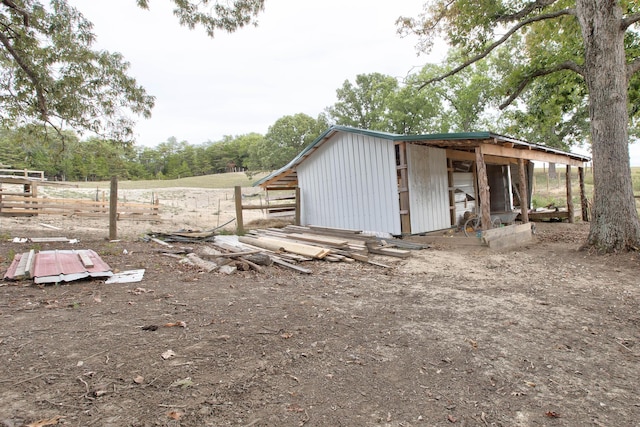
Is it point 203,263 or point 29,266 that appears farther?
point 203,263

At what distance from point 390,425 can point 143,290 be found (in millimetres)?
4240

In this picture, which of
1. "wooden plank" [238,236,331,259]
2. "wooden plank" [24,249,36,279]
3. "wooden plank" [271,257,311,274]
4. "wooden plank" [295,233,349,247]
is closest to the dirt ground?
"wooden plank" [24,249,36,279]

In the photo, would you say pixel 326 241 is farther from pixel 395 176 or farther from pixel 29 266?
pixel 29 266

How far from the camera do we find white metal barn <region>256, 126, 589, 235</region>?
413 inches

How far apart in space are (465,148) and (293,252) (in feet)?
27.1

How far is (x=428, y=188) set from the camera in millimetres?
11227

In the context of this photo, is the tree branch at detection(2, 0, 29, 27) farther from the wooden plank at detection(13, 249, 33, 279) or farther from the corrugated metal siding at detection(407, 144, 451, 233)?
the corrugated metal siding at detection(407, 144, 451, 233)

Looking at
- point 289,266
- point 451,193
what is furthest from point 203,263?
point 451,193

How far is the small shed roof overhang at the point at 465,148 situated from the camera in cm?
941

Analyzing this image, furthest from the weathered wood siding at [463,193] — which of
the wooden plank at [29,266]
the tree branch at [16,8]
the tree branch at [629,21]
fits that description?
the tree branch at [16,8]

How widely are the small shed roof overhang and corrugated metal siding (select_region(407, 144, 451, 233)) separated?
401mm

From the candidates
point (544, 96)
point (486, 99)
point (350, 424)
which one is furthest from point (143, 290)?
point (486, 99)

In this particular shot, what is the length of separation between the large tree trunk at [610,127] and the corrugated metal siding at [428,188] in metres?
4.31

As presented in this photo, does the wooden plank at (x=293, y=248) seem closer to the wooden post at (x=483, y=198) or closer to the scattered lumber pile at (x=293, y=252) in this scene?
the scattered lumber pile at (x=293, y=252)
